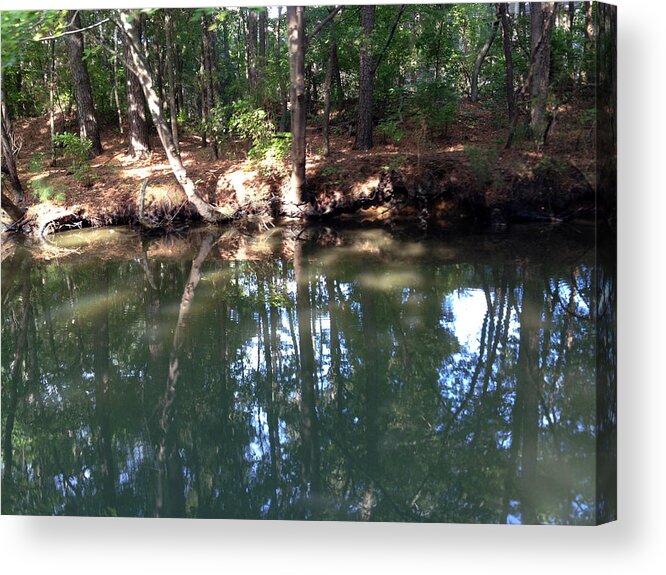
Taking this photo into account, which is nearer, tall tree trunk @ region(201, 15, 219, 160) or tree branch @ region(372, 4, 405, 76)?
tree branch @ region(372, 4, 405, 76)

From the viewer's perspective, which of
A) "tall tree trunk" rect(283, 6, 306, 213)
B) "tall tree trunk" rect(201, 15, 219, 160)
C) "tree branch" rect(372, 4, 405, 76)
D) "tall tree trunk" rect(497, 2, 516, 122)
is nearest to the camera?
"tall tree trunk" rect(497, 2, 516, 122)

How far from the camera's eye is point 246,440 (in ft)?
13.7

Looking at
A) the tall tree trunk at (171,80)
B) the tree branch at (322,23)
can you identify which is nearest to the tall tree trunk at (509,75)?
the tree branch at (322,23)

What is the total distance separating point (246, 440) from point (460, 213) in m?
3.59

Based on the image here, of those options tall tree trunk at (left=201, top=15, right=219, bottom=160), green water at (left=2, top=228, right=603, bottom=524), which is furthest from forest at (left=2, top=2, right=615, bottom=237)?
green water at (left=2, top=228, right=603, bottom=524)

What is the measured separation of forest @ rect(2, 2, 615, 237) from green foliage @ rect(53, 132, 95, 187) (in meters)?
0.02

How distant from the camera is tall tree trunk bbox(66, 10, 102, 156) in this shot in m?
7.26

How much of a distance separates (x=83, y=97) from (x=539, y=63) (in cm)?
489

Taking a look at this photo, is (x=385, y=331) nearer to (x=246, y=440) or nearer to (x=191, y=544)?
(x=246, y=440)

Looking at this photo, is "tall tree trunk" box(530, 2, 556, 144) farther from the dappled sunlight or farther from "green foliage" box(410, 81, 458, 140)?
the dappled sunlight

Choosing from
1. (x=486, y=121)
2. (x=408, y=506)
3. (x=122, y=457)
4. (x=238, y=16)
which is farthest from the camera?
(x=486, y=121)

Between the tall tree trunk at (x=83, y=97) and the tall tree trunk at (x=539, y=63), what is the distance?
13.5ft

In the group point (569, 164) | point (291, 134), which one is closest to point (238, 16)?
point (291, 134)

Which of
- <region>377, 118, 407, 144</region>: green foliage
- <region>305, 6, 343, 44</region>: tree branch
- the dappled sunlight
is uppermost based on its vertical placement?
<region>305, 6, 343, 44</region>: tree branch
